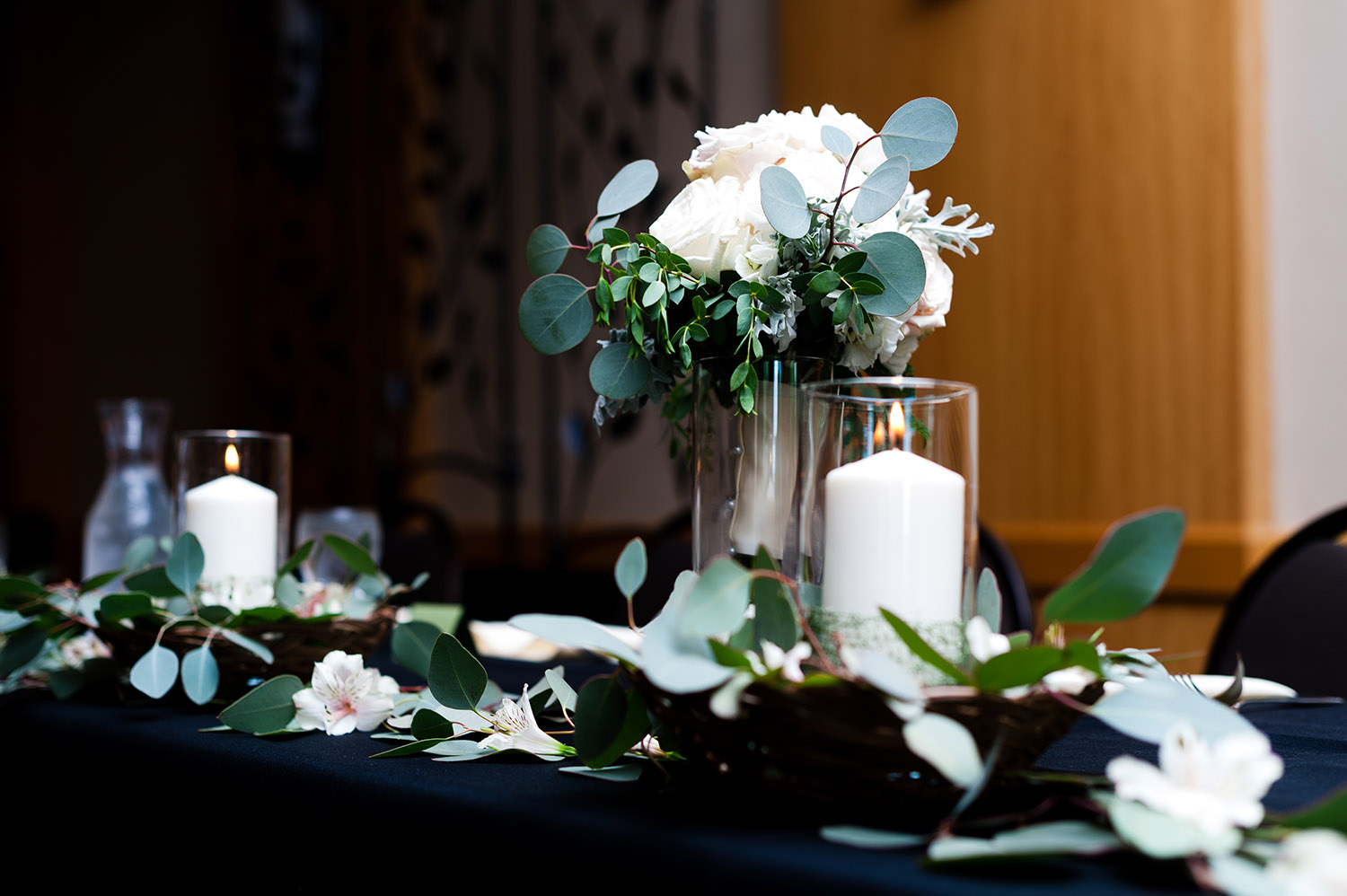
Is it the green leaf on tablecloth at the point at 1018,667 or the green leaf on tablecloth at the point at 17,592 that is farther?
the green leaf on tablecloth at the point at 17,592

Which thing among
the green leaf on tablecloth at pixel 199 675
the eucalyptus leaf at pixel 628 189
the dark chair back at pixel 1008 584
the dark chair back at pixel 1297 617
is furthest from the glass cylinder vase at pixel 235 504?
the dark chair back at pixel 1297 617

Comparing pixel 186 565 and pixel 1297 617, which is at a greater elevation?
pixel 186 565

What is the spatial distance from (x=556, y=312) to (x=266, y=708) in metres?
0.32

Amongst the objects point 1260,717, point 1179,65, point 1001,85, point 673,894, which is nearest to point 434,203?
point 1001,85

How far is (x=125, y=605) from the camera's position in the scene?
846 mm

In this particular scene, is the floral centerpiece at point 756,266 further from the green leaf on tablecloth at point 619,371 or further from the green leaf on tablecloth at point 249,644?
the green leaf on tablecloth at point 249,644

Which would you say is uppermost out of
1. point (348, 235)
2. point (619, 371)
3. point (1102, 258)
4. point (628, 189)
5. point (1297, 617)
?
point (348, 235)

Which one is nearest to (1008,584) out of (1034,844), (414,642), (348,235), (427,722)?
(414,642)

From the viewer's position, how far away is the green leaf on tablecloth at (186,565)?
833 mm

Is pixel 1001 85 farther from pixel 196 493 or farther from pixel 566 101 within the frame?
pixel 196 493

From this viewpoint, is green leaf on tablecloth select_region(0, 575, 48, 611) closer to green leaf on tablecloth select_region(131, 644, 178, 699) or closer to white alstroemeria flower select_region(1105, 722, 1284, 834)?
green leaf on tablecloth select_region(131, 644, 178, 699)

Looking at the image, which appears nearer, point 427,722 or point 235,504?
point 427,722

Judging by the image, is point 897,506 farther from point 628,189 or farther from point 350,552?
point 350,552

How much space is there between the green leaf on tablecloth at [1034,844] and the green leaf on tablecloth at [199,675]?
21.8 inches
